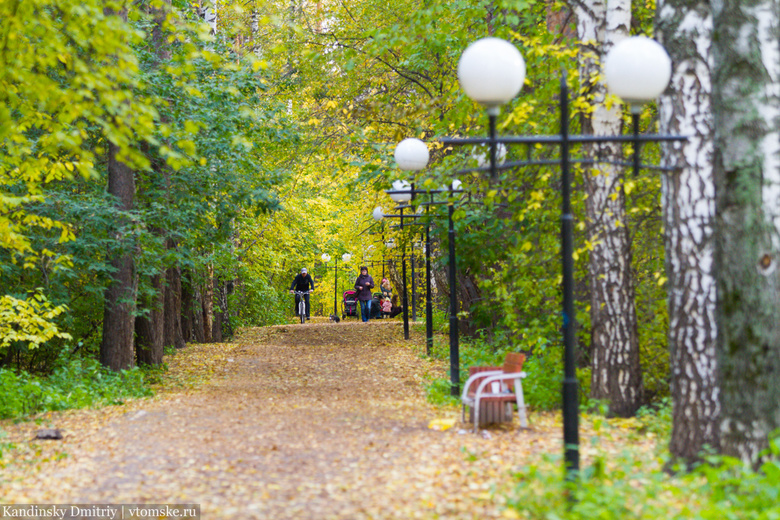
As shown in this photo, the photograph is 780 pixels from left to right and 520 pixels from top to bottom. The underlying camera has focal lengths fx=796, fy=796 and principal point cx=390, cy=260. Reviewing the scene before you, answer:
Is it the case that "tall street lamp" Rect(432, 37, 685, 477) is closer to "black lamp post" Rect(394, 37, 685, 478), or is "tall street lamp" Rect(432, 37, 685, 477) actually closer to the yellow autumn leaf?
"black lamp post" Rect(394, 37, 685, 478)

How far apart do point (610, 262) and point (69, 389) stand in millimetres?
6656

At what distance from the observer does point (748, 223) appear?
→ 488cm

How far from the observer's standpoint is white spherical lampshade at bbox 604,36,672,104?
15.3ft

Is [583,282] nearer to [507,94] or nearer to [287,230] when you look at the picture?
[507,94]

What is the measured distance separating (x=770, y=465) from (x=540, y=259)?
4.07 meters

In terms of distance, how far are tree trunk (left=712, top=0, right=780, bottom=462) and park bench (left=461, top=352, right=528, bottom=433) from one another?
225 cm

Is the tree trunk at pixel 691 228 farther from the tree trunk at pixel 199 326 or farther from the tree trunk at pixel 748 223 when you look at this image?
the tree trunk at pixel 199 326

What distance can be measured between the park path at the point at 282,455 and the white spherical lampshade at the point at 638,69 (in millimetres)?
2557

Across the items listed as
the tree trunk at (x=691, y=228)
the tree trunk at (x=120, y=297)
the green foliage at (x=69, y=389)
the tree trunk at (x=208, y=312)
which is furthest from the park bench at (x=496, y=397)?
the tree trunk at (x=208, y=312)

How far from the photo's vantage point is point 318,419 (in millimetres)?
8234

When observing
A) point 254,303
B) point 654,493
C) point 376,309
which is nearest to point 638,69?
point 654,493

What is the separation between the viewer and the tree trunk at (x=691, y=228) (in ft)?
17.6

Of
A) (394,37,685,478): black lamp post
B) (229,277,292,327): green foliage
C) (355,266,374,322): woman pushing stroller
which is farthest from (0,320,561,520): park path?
(355,266,374,322): woman pushing stroller

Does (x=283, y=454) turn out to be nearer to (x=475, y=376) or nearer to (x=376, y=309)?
(x=475, y=376)
